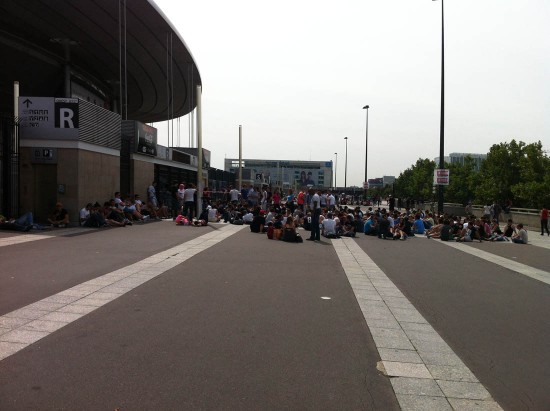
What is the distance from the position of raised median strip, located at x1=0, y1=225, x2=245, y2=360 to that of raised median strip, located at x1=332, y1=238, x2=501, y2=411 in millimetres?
3597

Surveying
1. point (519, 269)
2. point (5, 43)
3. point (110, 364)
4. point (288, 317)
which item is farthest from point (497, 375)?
point (5, 43)

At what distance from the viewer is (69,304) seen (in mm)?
6316

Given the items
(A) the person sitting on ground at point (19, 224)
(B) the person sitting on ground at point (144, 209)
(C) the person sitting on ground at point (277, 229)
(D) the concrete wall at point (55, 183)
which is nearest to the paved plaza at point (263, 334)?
(A) the person sitting on ground at point (19, 224)

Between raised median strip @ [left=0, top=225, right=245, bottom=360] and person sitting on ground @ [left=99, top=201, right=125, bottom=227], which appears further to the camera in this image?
person sitting on ground @ [left=99, top=201, right=125, bottom=227]

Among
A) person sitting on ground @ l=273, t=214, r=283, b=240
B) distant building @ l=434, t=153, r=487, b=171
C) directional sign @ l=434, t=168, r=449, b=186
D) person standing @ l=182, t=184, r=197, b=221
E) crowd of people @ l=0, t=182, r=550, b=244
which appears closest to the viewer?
person sitting on ground @ l=273, t=214, r=283, b=240

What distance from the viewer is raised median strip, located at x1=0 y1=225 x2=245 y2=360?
16.4 feet

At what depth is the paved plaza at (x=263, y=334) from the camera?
12.5ft

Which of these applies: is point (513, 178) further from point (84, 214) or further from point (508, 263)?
point (84, 214)

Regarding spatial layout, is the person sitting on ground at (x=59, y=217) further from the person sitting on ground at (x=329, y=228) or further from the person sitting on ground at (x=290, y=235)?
the person sitting on ground at (x=329, y=228)

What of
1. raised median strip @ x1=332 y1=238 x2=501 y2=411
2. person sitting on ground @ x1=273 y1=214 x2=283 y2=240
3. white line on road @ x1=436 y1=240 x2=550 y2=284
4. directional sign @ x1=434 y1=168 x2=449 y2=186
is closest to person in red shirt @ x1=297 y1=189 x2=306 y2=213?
directional sign @ x1=434 y1=168 x2=449 y2=186

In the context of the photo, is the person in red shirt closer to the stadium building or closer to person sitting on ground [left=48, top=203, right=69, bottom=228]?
the stadium building

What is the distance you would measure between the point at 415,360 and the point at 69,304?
447 cm

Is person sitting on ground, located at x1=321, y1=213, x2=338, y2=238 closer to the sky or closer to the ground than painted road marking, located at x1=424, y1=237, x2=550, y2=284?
closer to the sky

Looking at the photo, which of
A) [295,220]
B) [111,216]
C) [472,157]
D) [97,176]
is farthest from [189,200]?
[472,157]
